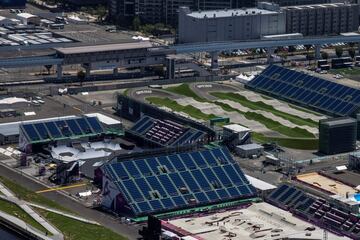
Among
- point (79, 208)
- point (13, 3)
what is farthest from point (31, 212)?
point (13, 3)

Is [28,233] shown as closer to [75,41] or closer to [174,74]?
[174,74]

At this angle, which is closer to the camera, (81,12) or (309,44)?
(309,44)

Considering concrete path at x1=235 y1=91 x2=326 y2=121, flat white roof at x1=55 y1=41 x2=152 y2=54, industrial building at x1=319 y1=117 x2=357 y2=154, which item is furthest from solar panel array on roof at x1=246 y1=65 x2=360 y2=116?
flat white roof at x1=55 y1=41 x2=152 y2=54

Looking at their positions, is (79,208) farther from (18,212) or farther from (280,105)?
(280,105)

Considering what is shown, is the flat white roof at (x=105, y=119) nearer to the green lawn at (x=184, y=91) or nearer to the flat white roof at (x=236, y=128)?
the flat white roof at (x=236, y=128)

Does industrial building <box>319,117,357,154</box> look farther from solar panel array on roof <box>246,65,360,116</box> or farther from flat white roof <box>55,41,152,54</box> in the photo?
flat white roof <box>55,41,152,54</box>

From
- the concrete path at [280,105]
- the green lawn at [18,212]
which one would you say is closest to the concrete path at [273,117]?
the concrete path at [280,105]

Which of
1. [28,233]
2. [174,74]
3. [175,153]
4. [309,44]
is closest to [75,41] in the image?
[174,74]
